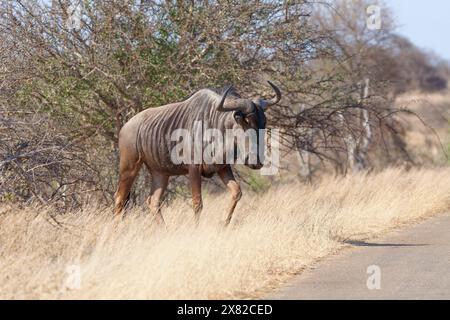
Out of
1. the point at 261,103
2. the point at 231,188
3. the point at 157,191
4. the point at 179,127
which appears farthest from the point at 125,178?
the point at 261,103

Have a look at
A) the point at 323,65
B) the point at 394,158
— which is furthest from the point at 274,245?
the point at 394,158

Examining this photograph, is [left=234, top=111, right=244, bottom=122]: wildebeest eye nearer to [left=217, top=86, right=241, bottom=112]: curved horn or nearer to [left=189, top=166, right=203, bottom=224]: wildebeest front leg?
[left=217, top=86, right=241, bottom=112]: curved horn

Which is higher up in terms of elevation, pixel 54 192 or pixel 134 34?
pixel 134 34

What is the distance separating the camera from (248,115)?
40.8 ft

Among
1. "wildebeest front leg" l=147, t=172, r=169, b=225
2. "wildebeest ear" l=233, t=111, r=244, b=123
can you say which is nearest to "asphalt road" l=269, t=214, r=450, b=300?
"wildebeest ear" l=233, t=111, r=244, b=123

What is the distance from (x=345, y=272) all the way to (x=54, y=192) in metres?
4.16

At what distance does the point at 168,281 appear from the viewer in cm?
821

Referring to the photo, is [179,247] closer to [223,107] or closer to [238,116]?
[238,116]

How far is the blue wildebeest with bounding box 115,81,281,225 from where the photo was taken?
12.5m

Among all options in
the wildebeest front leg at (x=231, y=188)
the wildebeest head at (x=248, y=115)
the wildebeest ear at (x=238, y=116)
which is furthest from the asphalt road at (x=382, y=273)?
the wildebeest ear at (x=238, y=116)

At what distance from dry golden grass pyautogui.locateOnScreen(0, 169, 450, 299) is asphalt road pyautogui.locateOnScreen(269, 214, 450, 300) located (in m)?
0.26

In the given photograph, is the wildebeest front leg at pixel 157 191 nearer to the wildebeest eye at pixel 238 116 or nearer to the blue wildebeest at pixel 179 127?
the blue wildebeest at pixel 179 127
